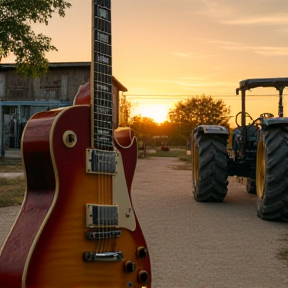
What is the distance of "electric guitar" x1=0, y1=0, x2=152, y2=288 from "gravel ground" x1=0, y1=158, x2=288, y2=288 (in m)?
1.00

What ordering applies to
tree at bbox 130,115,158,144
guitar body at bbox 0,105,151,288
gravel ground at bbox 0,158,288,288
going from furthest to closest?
tree at bbox 130,115,158,144
gravel ground at bbox 0,158,288,288
guitar body at bbox 0,105,151,288

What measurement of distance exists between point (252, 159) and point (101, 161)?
6007mm

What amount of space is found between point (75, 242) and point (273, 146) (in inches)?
176

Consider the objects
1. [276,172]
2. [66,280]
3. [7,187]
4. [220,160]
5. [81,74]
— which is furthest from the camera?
[81,74]

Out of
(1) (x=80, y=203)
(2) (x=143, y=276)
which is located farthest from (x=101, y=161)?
(2) (x=143, y=276)

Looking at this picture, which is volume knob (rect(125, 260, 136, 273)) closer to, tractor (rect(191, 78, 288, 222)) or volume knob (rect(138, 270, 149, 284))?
volume knob (rect(138, 270, 149, 284))

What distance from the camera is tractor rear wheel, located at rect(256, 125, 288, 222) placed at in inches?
284

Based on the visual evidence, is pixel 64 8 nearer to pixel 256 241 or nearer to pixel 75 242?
pixel 256 241

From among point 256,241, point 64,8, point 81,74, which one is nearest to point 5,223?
point 256,241

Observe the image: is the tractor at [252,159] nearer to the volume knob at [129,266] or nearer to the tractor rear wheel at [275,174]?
the tractor rear wheel at [275,174]

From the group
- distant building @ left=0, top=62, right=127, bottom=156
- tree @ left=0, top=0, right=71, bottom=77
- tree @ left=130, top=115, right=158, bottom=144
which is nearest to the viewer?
tree @ left=0, top=0, right=71, bottom=77

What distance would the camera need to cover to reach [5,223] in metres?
7.34

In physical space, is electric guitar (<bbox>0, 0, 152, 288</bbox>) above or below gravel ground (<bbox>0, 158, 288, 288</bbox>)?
above

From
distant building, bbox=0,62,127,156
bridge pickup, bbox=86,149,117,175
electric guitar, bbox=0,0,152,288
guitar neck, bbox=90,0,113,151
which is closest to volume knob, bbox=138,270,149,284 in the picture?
electric guitar, bbox=0,0,152,288
